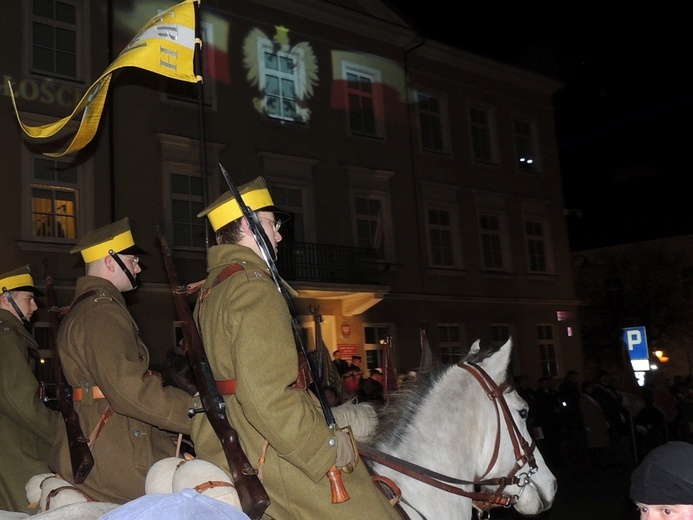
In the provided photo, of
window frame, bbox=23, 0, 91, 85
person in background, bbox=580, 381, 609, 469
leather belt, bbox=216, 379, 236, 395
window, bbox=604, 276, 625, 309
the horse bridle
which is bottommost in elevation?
person in background, bbox=580, 381, 609, 469

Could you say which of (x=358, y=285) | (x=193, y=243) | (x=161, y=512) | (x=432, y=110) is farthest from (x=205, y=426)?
(x=432, y=110)

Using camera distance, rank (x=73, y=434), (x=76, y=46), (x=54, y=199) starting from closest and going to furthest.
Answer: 1. (x=73, y=434)
2. (x=54, y=199)
3. (x=76, y=46)

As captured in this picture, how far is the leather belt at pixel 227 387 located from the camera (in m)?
3.29

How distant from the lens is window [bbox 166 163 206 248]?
16812 millimetres

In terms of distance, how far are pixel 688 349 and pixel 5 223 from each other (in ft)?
108

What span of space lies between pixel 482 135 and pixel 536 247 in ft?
14.2

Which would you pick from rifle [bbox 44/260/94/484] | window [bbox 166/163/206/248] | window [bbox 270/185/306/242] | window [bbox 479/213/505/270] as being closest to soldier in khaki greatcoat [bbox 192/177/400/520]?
rifle [bbox 44/260/94/484]

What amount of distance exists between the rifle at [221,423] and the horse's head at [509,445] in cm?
167

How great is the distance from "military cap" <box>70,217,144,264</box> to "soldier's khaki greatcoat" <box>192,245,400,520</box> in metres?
1.16

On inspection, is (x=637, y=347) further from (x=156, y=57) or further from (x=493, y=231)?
(x=156, y=57)

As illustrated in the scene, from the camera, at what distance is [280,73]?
19281 mm

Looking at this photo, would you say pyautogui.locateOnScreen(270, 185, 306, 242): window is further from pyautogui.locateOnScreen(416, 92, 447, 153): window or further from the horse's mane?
the horse's mane

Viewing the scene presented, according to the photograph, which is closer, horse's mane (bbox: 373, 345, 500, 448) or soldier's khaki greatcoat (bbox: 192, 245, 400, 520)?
soldier's khaki greatcoat (bbox: 192, 245, 400, 520)

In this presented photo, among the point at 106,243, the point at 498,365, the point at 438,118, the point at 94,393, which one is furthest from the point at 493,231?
the point at 94,393
